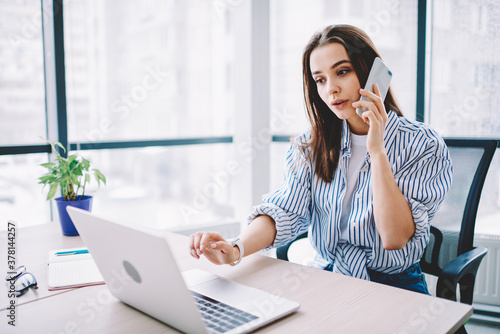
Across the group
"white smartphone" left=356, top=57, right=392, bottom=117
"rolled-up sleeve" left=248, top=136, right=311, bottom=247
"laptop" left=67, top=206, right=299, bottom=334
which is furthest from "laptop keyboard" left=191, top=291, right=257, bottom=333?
"white smartphone" left=356, top=57, right=392, bottom=117

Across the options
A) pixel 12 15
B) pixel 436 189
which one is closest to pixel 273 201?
pixel 436 189

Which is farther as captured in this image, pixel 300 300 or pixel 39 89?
pixel 39 89

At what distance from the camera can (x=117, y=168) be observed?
260 cm

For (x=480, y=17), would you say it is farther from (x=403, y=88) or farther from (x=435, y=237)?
(x=435, y=237)

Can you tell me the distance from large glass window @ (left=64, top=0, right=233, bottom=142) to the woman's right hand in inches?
64.9

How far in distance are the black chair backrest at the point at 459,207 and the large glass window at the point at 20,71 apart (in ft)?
6.62

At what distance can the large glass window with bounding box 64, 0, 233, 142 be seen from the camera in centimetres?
241

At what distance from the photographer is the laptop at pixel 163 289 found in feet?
2.25

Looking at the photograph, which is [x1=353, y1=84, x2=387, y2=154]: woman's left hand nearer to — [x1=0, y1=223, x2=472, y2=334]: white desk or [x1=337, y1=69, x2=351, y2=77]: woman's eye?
[x1=337, y1=69, x2=351, y2=77]: woman's eye

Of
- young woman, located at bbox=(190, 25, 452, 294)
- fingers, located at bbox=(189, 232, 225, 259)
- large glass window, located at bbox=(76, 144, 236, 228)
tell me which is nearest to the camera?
fingers, located at bbox=(189, 232, 225, 259)

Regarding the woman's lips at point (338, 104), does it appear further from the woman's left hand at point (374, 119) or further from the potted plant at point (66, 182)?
the potted plant at point (66, 182)

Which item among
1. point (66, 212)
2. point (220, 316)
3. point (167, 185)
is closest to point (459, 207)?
point (220, 316)

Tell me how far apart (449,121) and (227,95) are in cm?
150

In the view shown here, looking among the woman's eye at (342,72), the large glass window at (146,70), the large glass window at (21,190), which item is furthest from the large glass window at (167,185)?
the woman's eye at (342,72)
